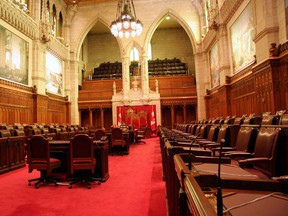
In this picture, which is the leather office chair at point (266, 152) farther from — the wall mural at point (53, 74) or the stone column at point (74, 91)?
the stone column at point (74, 91)

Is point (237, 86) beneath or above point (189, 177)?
above

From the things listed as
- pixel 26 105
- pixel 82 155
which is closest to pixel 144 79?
pixel 26 105

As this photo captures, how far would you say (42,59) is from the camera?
15234 mm

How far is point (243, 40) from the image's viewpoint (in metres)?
10.7

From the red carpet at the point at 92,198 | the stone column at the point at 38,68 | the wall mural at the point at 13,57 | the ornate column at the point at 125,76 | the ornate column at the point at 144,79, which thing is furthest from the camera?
the ornate column at the point at 125,76

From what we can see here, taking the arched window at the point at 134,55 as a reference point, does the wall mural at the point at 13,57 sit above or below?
below

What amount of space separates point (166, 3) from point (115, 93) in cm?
866

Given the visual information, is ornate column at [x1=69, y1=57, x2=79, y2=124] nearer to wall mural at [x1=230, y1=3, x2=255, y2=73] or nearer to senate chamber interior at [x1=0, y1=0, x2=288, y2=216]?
senate chamber interior at [x1=0, y1=0, x2=288, y2=216]

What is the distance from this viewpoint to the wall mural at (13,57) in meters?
11.7

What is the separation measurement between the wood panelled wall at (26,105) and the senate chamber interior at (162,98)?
76mm

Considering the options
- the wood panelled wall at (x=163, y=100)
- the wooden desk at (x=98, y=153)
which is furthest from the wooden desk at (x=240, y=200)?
the wood panelled wall at (x=163, y=100)

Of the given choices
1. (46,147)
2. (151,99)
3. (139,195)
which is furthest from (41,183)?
(151,99)

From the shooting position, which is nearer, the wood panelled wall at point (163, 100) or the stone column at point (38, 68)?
the stone column at point (38, 68)

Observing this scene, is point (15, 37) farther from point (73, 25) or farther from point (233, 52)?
point (233, 52)
